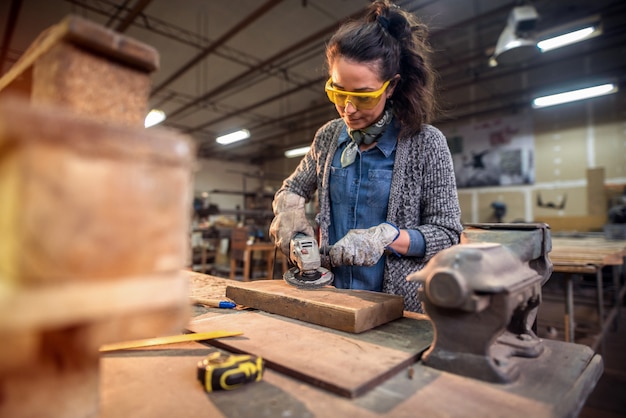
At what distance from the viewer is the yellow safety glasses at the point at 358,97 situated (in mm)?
1438

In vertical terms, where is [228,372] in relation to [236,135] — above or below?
below

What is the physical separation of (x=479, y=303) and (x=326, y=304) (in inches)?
18.4

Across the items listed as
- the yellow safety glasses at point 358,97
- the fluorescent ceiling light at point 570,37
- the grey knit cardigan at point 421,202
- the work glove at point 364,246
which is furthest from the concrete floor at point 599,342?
the fluorescent ceiling light at point 570,37

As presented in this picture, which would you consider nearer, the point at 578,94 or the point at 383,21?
the point at 383,21

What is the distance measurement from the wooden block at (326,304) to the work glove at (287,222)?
28 centimetres

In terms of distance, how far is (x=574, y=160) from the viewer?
7871 millimetres

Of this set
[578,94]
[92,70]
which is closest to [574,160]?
[578,94]

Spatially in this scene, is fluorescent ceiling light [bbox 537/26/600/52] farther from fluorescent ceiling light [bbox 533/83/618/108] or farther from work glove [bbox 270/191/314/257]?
work glove [bbox 270/191/314/257]

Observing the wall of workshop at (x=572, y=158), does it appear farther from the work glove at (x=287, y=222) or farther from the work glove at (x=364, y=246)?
the work glove at (x=364, y=246)

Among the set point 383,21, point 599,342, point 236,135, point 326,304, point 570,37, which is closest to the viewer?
point 326,304

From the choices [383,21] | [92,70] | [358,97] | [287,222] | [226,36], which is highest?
[226,36]

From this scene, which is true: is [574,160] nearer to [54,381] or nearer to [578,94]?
[578,94]

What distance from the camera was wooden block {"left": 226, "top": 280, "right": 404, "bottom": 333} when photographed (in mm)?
1023

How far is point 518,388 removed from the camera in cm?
73
